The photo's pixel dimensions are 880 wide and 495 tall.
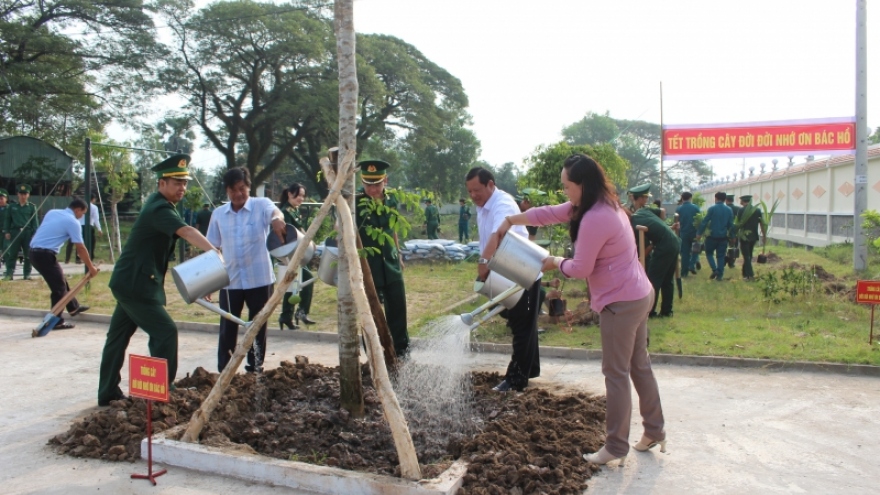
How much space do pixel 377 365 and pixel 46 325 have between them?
6079 mm

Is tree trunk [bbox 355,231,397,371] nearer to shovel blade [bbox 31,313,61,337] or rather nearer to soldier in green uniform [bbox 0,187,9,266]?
shovel blade [bbox 31,313,61,337]

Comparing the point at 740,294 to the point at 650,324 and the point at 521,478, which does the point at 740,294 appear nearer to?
the point at 650,324

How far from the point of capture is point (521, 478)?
3738 mm

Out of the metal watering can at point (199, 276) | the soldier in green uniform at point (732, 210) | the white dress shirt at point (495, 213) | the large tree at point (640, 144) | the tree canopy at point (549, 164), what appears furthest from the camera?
the large tree at point (640, 144)

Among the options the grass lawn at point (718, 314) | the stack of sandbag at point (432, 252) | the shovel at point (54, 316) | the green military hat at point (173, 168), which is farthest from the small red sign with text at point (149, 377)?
the stack of sandbag at point (432, 252)

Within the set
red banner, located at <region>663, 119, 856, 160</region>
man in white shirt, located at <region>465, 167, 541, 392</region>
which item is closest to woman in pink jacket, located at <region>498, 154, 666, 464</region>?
man in white shirt, located at <region>465, 167, 541, 392</region>

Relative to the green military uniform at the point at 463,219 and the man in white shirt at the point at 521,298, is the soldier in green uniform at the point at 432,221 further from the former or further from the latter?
the man in white shirt at the point at 521,298

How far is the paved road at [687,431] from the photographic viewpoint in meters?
3.88

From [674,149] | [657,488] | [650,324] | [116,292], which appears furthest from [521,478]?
[674,149]

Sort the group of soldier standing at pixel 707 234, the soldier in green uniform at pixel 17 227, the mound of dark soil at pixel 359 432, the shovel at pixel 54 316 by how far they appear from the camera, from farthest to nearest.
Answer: the soldier in green uniform at pixel 17 227
the group of soldier standing at pixel 707 234
the shovel at pixel 54 316
the mound of dark soil at pixel 359 432

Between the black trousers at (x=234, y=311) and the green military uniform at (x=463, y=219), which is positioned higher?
the green military uniform at (x=463, y=219)

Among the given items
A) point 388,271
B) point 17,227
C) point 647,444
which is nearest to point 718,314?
point 388,271

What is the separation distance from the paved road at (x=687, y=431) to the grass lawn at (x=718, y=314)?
61 cm

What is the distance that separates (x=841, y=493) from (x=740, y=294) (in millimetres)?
7816
